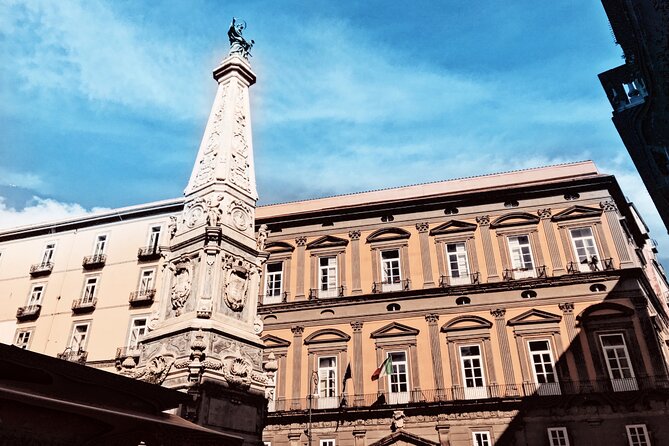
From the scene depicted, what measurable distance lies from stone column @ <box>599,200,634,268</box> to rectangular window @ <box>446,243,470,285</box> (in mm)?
5749

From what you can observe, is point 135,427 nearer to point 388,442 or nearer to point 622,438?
point 388,442

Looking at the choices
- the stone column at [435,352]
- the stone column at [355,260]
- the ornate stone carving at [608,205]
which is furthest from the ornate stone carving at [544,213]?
the stone column at [355,260]

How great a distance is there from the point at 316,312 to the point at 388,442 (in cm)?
596

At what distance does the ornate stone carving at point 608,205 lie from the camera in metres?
20.7

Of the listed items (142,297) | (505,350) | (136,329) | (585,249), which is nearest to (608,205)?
(585,249)

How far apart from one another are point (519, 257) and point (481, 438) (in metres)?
7.31

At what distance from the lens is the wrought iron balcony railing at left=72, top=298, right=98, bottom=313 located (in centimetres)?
2385

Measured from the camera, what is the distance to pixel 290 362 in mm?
21156

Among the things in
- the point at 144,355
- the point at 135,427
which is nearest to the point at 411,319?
the point at 144,355

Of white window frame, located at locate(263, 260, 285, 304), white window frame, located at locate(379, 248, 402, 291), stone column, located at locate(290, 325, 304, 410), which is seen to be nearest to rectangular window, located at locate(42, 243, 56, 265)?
white window frame, located at locate(263, 260, 285, 304)

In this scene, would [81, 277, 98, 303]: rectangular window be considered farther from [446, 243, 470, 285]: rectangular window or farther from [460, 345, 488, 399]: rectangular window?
[460, 345, 488, 399]: rectangular window

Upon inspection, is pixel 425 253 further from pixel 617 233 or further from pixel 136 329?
pixel 136 329

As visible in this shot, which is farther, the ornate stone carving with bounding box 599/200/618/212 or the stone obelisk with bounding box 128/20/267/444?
the ornate stone carving with bounding box 599/200/618/212

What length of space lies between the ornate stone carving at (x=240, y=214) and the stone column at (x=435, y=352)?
11.9 metres
